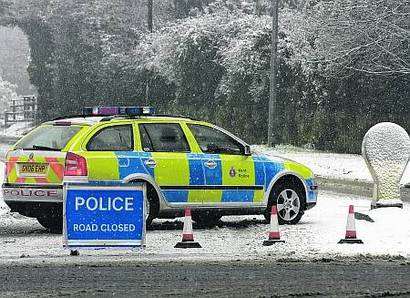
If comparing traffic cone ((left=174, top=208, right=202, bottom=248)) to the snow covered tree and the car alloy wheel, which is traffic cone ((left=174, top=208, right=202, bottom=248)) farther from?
the snow covered tree

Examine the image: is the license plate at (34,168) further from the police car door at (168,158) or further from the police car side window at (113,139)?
the police car door at (168,158)

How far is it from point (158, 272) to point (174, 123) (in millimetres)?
4761

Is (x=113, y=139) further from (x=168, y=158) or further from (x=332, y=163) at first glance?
(x=332, y=163)

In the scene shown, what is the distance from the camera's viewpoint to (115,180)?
13992mm

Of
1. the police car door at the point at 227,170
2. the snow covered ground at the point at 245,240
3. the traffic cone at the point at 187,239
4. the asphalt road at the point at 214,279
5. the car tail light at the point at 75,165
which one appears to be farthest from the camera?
the police car door at the point at 227,170

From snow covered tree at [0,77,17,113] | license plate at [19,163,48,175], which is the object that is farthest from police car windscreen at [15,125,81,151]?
snow covered tree at [0,77,17,113]

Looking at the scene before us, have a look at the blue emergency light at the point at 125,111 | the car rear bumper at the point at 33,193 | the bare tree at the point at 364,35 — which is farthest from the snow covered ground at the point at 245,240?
the bare tree at the point at 364,35

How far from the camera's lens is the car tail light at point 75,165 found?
13891 millimetres

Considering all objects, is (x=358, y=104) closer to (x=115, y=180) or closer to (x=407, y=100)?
(x=407, y=100)

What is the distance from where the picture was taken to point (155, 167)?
14.4 meters

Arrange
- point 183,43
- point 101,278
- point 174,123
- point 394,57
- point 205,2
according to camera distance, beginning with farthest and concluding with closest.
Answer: point 205,2 < point 183,43 < point 394,57 < point 174,123 < point 101,278

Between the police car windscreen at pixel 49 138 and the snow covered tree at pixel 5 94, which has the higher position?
the police car windscreen at pixel 49 138

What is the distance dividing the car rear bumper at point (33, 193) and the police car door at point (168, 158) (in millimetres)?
1268

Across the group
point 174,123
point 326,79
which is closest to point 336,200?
point 174,123
